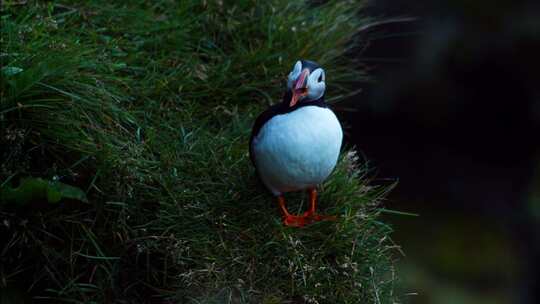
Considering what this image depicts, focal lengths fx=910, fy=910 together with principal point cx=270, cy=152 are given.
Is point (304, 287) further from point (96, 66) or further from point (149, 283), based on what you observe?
A: point (96, 66)

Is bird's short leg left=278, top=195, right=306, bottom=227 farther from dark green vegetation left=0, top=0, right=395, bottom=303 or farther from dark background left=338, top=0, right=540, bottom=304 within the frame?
dark background left=338, top=0, right=540, bottom=304

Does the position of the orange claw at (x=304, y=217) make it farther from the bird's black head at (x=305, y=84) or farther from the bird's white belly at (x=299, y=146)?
the bird's black head at (x=305, y=84)

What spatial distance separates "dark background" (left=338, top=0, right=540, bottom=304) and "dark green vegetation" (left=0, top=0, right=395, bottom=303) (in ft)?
7.81

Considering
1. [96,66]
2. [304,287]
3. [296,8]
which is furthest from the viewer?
[296,8]

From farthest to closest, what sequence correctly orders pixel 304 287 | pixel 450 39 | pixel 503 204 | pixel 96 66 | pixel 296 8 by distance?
pixel 503 204, pixel 450 39, pixel 296 8, pixel 96 66, pixel 304 287

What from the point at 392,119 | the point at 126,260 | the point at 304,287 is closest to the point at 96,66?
the point at 126,260

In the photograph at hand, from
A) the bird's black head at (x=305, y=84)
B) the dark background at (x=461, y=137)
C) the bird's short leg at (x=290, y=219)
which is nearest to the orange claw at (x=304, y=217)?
the bird's short leg at (x=290, y=219)

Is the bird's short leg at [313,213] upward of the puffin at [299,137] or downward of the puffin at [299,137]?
downward

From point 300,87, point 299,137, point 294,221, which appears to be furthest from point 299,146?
point 294,221

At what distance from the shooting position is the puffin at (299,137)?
3068 mm

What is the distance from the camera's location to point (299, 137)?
3.05 meters

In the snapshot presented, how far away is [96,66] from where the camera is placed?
3.47 metres

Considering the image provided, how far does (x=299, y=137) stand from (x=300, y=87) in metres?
0.17

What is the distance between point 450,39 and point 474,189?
1166mm
